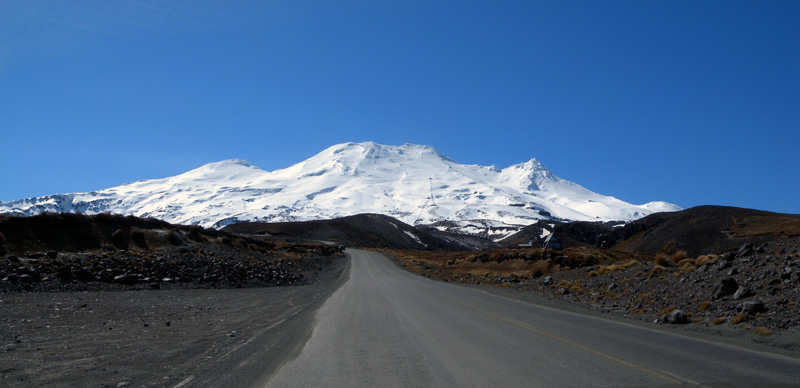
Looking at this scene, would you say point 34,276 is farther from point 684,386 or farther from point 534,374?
point 684,386

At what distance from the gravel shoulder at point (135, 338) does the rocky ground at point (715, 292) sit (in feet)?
36.9

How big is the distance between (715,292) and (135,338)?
16.7 m

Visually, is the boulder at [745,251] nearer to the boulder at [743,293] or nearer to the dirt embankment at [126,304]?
the boulder at [743,293]

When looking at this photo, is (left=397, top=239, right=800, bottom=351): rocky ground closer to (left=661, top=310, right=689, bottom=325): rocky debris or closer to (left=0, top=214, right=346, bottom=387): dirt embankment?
(left=661, top=310, right=689, bottom=325): rocky debris

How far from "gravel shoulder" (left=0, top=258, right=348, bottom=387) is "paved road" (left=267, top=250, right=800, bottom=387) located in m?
1.14

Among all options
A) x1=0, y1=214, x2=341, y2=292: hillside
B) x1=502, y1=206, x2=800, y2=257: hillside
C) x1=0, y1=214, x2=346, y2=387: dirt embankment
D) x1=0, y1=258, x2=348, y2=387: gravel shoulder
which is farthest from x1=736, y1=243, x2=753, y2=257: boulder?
x1=0, y1=214, x2=341, y2=292: hillside

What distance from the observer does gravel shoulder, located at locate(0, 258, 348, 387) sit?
7289 millimetres

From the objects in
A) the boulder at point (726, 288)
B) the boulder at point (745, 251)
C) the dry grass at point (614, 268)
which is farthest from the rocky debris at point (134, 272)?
the boulder at point (745, 251)

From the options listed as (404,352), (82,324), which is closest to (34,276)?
(82,324)

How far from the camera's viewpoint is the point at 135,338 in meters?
10.6

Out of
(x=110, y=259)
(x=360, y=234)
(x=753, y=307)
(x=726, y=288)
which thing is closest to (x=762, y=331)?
(x=753, y=307)

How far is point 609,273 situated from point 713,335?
1412 centimetres

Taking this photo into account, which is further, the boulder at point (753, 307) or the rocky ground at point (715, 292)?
the boulder at point (753, 307)

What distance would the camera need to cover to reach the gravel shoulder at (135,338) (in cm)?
729
